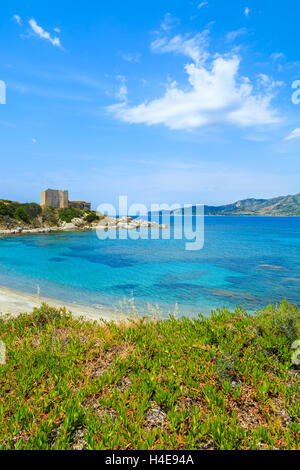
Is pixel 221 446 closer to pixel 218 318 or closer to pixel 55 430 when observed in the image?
pixel 55 430

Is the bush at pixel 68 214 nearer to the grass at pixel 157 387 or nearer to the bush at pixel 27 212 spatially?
the bush at pixel 27 212

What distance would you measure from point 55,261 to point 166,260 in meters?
15.2

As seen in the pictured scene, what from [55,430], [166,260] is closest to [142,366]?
[55,430]

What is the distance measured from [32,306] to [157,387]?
43.8ft

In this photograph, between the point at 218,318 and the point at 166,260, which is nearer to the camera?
the point at 218,318

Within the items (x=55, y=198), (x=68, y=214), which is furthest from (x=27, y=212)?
(x=55, y=198)

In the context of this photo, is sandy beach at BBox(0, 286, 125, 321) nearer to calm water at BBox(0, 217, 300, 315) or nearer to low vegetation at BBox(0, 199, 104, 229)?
calm water at BBox(0, 217, 300, 315)

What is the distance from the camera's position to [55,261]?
31719mm

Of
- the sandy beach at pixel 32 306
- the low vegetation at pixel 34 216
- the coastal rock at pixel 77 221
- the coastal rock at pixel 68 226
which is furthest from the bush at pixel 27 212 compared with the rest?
the sandy beach at pixel 32 306

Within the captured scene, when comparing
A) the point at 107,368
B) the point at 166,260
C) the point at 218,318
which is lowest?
the point at 166,260

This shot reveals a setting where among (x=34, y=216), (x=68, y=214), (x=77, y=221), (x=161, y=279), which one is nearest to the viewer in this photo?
(x=161, y=279)

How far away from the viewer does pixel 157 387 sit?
12.8ft

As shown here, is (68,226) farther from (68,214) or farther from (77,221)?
(68,214)

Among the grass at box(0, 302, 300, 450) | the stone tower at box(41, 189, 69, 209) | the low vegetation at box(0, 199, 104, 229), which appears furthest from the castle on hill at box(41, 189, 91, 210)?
the grass at box(0, 302, 300, 450)
